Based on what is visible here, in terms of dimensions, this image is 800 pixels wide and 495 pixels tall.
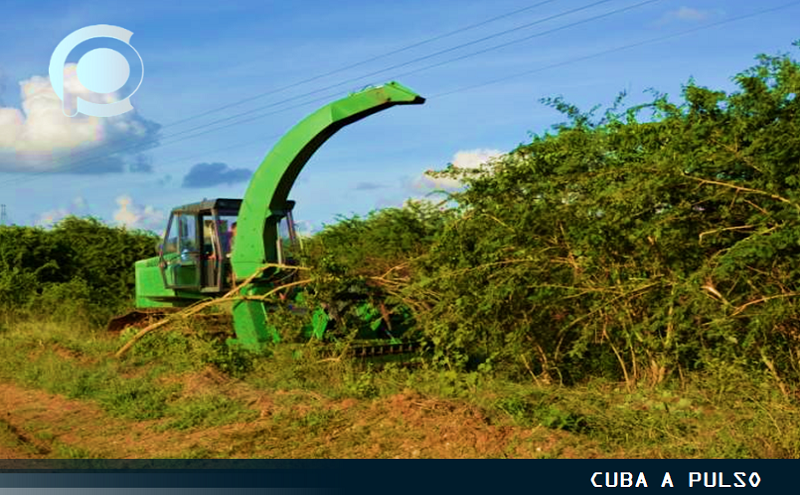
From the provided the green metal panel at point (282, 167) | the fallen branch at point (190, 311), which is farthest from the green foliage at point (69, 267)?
the green metal panel at point (282, 167)

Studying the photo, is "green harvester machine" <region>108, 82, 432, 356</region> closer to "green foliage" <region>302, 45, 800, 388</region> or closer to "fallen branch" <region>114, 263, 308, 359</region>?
"fallen branch" <region>114, 263, 308, 359</region>

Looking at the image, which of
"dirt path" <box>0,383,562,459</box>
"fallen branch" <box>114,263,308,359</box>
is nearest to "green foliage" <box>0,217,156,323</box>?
"fallen branch" <box>114,263,308,359</box>

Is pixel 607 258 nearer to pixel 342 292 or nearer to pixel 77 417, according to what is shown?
pixel 342 292

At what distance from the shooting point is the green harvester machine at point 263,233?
12023 mm

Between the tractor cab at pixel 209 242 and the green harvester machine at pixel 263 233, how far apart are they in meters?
0.02

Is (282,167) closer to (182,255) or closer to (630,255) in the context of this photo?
(182,255)

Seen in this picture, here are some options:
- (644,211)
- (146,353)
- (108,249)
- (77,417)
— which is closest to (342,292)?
(146,353)

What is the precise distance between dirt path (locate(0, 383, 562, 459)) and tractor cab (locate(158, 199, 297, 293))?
456cm

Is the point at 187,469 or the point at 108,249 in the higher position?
the point at 108,249

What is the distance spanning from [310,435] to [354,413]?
65cm

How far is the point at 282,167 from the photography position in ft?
40.6

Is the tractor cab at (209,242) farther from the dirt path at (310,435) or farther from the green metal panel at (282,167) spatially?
the dirt path at (310,435)

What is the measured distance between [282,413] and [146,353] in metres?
4.65

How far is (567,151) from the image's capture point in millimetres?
10414
